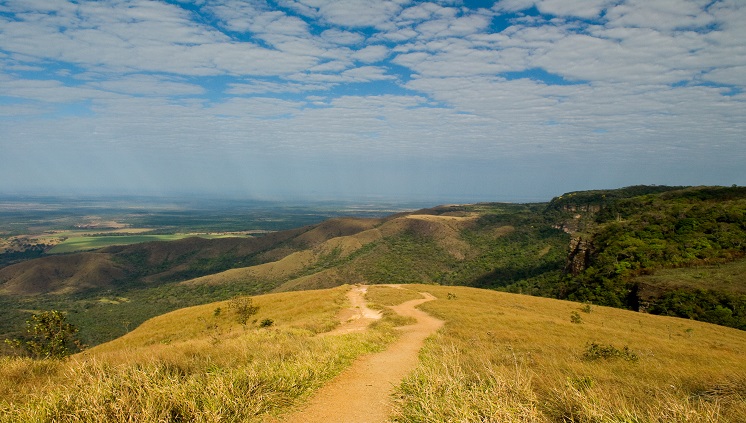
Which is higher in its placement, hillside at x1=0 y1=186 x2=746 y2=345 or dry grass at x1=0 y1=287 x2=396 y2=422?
dry grass at x1=0 y1=287 x2=396 y2=422

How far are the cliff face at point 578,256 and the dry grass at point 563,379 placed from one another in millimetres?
33640

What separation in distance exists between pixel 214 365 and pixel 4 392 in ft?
14.3

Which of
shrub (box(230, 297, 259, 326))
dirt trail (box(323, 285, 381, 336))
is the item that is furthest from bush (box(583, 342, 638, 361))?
shrub (box(230, 297, 259, 326))

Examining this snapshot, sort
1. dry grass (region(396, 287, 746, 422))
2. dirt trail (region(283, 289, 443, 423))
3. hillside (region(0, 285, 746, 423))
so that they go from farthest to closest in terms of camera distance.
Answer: dirt trail (region(283, 289, 443, 423)) < hillside (region(0, 285, 746, 423)) < dry grass (region(396, 287, 746, 422))

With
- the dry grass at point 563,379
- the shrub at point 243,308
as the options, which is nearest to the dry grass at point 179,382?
the dry grass at point 563,379

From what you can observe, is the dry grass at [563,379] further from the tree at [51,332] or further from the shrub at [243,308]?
the tree at [51,332]

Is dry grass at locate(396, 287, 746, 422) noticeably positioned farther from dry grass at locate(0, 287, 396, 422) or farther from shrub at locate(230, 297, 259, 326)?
shrub at locate(230, 297, 259, 326)

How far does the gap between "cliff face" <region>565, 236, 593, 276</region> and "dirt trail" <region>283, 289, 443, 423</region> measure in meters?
51.2

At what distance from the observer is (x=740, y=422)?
16.7 feet

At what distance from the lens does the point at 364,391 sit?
945 centimetres

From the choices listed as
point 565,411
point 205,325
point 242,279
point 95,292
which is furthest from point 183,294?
point 565,411

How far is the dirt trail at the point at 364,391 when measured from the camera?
299 inches

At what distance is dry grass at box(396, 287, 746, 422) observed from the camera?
18.3 feet

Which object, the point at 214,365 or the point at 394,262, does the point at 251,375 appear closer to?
the point at 214,365
